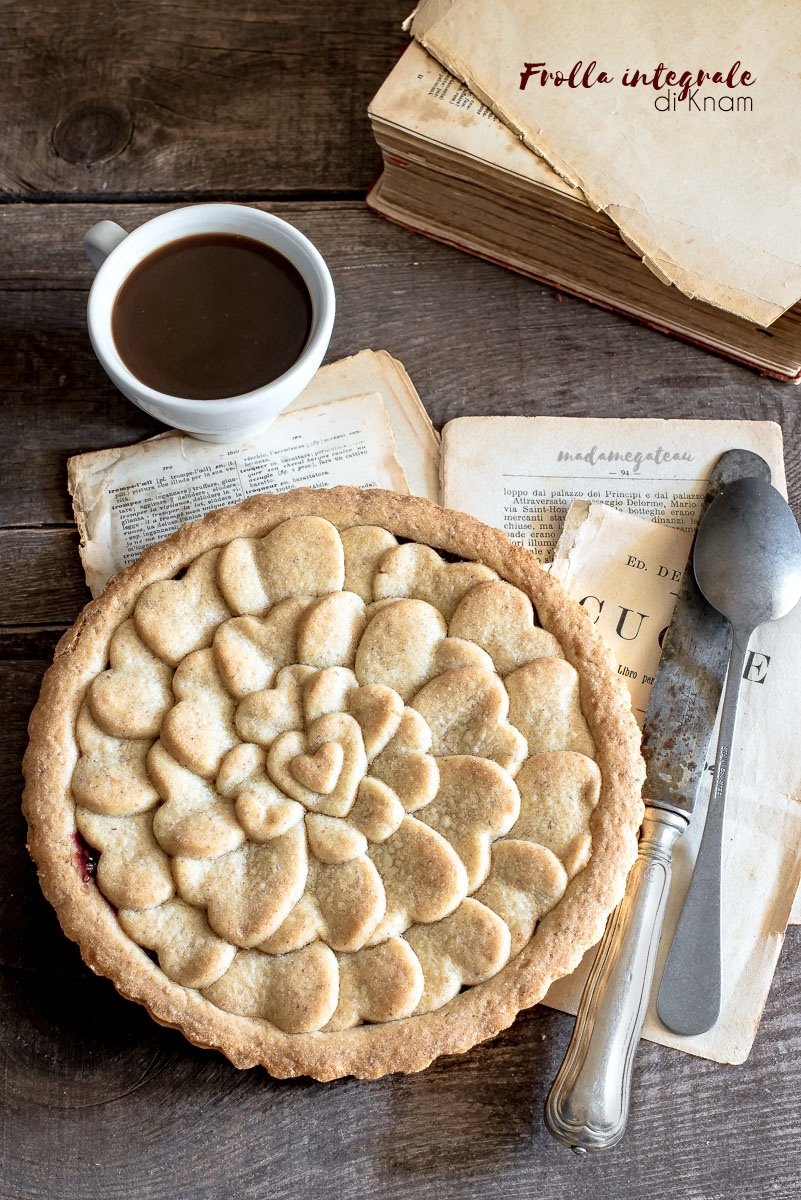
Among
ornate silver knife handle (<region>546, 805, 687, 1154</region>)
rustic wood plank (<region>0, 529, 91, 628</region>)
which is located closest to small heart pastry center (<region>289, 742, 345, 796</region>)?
ornate silver knife handle (<region>546, 805, 687, 1154</region>)

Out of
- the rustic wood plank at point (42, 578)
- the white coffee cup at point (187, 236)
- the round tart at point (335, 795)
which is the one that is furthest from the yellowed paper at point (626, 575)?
the rustic wood plank at point (42, 578)

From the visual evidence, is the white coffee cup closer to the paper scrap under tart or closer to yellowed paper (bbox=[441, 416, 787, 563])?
the paper scrap under tart

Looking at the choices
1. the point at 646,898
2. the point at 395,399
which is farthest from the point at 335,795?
the point at 395,399

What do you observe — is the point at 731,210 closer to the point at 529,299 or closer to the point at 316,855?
the point at 529,299

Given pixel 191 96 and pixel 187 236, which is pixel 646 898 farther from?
pixel 191 96

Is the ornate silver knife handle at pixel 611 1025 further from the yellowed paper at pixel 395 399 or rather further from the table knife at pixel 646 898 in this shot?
the yellowed paper at pixel 395 399

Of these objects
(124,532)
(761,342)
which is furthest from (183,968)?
(761,342)

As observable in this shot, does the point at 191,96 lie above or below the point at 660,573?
above
